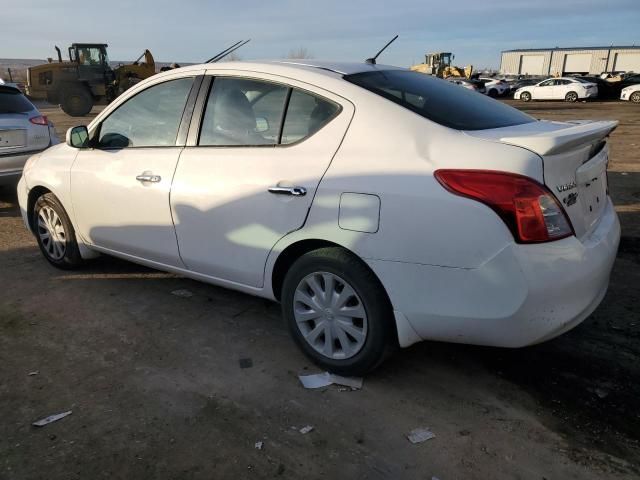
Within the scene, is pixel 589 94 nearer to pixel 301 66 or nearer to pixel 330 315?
pixel 301 66

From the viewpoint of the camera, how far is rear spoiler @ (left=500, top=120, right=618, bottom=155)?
235cm

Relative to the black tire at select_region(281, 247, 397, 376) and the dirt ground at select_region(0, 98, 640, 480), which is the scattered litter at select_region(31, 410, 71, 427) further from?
the black tire at select_region(281, 247, 397, 376)

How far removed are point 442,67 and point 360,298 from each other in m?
45.5

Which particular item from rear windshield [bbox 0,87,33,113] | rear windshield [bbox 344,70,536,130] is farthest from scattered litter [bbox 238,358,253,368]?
rear windshield [bbox 0,87,33,113]

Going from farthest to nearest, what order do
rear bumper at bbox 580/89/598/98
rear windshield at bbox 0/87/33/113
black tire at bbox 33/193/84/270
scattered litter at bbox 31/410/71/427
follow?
rear bumper at bbox 580/89/598/98 → rear windshield at bbox 0/87/33/113 → black tire at bbox 33/193/84/270 → scattered litter at bbox 31/410/71/427

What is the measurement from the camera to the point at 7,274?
4594 millimetres

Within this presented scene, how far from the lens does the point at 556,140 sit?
2.38m

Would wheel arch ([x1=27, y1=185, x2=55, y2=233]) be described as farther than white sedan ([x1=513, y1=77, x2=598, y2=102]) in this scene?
No

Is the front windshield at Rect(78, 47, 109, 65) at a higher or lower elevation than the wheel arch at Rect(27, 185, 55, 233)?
higher

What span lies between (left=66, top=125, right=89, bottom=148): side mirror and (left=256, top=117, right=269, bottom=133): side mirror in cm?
169

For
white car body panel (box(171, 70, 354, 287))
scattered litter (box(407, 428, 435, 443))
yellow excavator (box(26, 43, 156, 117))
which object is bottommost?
scattered litter (box(407, 428, 435, 443))

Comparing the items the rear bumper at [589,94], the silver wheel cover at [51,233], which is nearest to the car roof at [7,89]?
the silver wheel cover at [51,233]

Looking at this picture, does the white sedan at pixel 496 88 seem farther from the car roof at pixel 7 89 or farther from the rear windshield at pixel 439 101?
the rear windshield at pixel 439 101

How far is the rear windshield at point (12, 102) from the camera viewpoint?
6.73m
